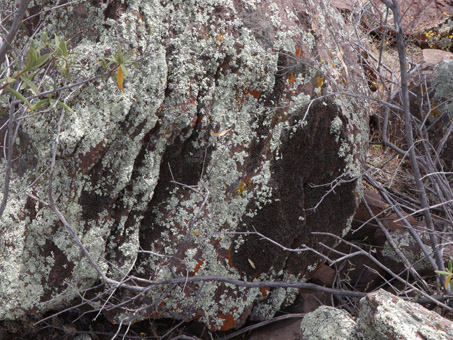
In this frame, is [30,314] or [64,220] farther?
[30,314]

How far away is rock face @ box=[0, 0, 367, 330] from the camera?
273 centimetres

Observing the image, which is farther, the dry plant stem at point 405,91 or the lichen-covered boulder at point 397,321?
the dry plant stem at point 405,91

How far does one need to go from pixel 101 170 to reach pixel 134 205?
0.31m

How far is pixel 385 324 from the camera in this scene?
6.94ft

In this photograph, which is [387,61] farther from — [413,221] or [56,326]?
[56,326]

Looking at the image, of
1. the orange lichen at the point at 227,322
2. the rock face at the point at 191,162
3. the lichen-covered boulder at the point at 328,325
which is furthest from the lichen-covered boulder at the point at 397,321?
the orange lichen at the point at 227,322

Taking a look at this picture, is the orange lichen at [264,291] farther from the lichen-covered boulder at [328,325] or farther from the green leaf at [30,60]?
the green leaf at [30,60]

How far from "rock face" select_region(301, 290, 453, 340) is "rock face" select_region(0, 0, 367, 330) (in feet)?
2.53

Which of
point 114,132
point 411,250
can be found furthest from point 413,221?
point 114,132

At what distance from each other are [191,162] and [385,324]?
1.48m

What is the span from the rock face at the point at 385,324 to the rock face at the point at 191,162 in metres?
0.77

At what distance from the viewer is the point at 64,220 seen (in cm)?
252

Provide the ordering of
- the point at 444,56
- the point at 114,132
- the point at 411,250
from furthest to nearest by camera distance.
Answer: the point at 444,56 < the point at 411,250 < the point at 114,132

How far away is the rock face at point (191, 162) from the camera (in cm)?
273
